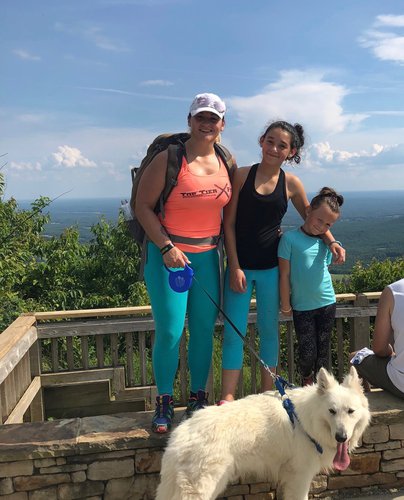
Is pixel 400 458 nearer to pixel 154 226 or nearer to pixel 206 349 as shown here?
pixel 206 349

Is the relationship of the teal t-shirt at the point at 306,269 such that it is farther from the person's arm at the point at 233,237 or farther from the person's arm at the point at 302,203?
the person's arm at the point at 233,237

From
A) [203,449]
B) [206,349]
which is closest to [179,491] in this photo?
[203,449]

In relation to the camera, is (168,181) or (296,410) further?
(168,181)

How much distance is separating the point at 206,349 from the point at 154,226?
0.99 metres

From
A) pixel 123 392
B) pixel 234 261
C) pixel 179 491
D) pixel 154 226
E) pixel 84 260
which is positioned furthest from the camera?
pixel 84 260

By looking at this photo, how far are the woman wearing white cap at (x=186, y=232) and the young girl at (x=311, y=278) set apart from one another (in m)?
0.58

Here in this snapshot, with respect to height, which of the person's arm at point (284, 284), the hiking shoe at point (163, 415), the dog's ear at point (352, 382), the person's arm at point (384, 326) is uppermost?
the person's arm at point (284, 284)

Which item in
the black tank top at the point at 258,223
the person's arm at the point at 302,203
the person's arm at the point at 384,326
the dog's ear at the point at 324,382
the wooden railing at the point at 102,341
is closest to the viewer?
the dog's ear at the point at 324,382

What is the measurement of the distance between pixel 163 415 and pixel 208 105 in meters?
2.11

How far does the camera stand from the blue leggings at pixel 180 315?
293cm

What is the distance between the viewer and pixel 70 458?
2830mm

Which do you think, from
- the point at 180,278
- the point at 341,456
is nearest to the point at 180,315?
the point at 180,278

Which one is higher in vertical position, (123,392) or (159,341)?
(159,341)

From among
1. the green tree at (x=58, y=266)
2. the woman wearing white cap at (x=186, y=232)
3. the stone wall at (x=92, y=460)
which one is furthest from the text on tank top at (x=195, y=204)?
the green tree at (x=58, y=266)
